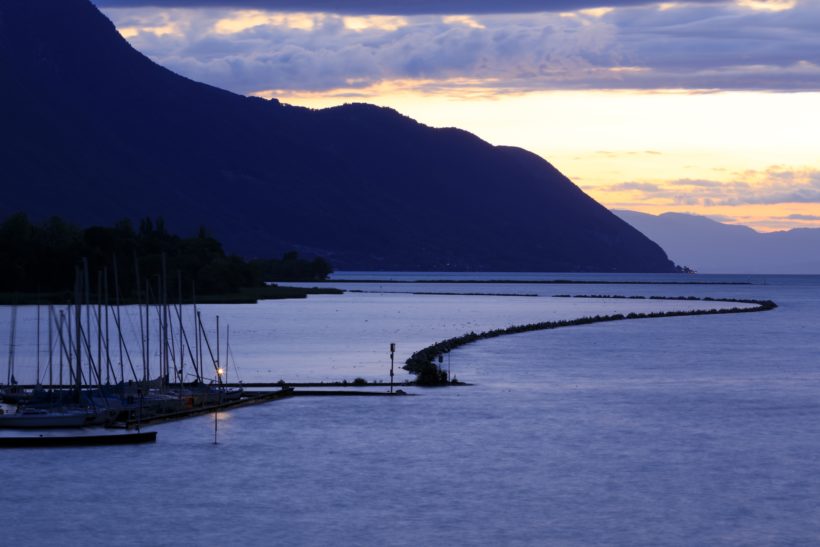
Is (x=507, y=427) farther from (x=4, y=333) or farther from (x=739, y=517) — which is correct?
(x=4, y=333)

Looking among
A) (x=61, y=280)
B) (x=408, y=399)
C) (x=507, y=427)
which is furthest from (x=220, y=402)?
(x=61, y=280)

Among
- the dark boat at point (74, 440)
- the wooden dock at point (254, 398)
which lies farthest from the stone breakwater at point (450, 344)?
the dark boat at point (74, 440)

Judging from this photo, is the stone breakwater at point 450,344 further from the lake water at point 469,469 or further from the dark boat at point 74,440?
the dark boat at point 74,440

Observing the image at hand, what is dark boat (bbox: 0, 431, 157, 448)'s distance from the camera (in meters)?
50.8

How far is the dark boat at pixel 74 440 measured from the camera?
50.8 metres

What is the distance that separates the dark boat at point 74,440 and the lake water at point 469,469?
98 cm

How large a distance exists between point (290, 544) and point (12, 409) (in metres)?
30.1

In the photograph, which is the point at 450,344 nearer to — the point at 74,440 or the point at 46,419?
the point at 46,419

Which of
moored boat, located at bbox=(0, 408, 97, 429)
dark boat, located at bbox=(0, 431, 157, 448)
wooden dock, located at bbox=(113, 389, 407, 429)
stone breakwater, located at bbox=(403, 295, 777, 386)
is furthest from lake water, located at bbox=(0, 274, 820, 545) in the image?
moored boat, located at bbox=(0, 408, 97, 429)

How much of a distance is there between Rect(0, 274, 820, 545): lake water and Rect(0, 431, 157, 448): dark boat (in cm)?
98

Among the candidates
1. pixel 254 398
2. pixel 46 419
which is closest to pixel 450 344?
pixel 254 398

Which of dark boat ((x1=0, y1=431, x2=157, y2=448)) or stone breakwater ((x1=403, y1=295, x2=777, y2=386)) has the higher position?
stone breakwater ((x1=403, y1=295, x2=777, y2=386))

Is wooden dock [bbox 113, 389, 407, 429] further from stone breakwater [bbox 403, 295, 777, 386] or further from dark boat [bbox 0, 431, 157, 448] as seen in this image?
stone breakwater [bbox 403, 295, 777, 386]

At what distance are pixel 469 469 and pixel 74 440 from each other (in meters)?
15.5
